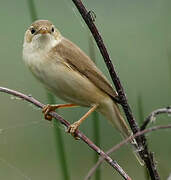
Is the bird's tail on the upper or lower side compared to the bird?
lower

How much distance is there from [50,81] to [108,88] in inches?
9.4

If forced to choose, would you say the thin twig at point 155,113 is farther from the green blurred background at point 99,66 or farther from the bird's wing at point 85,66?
the bird's wing at point 85,66

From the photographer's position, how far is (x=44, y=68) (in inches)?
93.4

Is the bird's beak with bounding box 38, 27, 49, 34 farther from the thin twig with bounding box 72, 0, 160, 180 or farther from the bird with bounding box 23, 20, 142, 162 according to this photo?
the thin twig with bounding box 72, 0, 160, 180

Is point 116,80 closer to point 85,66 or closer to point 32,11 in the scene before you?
point 32,11

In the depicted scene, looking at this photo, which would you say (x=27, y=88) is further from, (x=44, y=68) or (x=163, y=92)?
(x=44, y=68)

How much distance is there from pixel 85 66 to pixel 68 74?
3.4 inches

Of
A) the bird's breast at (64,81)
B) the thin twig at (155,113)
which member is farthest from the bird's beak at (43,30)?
the thin twig at (155,113)

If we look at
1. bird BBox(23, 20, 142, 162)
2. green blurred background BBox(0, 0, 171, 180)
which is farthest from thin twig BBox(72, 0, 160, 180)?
bird BBox(23, 20, 142, 162)

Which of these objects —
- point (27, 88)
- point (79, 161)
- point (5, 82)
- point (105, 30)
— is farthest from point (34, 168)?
point (105, 30)

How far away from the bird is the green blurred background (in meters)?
0.14

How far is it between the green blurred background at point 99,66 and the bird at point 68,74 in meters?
0.14

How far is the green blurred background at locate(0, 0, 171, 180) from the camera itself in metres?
3.52

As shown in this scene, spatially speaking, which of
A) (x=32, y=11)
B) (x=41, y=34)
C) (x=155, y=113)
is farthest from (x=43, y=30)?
(x=155, y=113)
